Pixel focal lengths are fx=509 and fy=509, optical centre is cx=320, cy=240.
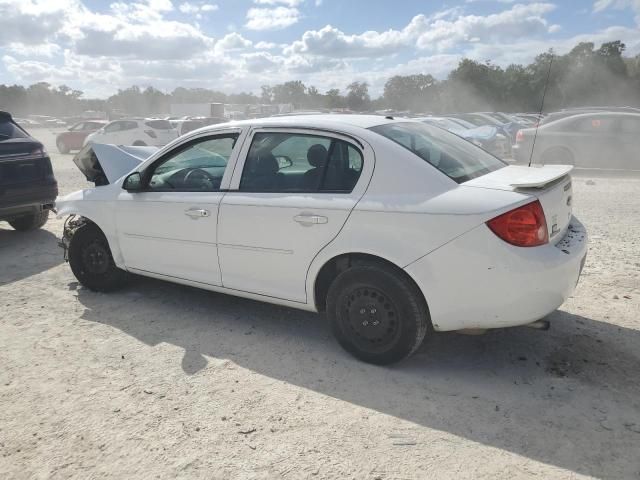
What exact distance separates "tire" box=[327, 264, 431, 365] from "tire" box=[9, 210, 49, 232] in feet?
19.6

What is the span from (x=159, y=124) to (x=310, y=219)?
18758 mm

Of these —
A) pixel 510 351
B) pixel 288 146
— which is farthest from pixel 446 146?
pixel 510 351

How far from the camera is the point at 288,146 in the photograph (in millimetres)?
3771

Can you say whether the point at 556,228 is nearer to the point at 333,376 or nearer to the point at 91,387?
the point at 333,376

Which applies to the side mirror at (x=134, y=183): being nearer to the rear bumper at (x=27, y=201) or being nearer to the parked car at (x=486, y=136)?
the rear bumper at (x=27, y=201)

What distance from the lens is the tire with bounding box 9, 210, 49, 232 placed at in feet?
24.8

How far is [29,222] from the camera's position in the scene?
7602 millimetres

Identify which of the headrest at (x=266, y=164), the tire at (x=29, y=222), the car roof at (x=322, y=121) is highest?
the car roof at (x=322, y=121)

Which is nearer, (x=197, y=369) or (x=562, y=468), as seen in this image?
(x=562, y=468)

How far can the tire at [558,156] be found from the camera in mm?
12680

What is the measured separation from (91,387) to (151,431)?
0.72 meters

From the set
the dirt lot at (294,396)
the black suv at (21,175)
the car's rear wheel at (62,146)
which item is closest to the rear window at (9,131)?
the black suv at (21,175)

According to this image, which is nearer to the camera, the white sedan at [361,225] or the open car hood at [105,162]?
the white sedan at [361,225]

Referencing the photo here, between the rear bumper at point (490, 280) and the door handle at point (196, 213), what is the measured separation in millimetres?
1687
